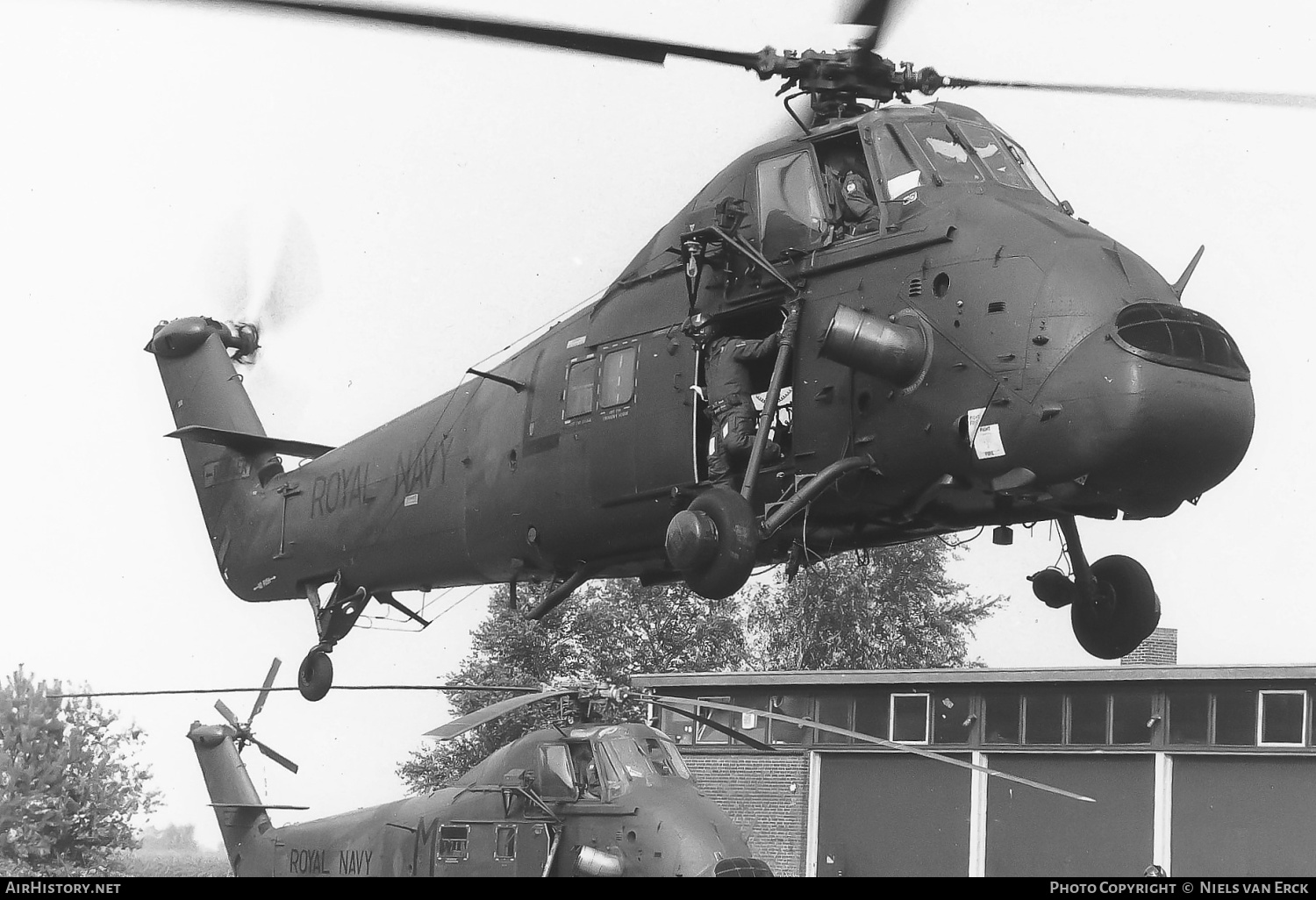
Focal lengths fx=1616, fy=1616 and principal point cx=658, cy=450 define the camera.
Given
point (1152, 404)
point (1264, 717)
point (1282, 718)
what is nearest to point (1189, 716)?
point (1264, 717)

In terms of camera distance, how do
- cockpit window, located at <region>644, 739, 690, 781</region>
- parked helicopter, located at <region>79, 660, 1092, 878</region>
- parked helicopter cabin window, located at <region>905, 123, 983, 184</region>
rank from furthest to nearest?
cockpit window, located at <region>644, 739, 690, 781</region> → parked helicopter, located at <region>79, 660, 1092, 878</region> → parked helicopter cabin window, located at <region>905, 123, 983, 184</region>

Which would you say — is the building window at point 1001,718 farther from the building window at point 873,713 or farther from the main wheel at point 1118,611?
the main wheel at point 1118,611

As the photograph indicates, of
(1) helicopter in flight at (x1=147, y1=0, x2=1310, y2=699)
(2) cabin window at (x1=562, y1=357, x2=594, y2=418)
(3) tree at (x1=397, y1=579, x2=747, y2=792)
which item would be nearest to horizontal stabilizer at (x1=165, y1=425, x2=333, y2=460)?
(1) helicopter in flight at (x1=147, y1=0, x2=1310, y2=699)

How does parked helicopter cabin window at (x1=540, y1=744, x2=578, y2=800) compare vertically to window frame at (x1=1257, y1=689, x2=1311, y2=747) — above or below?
below

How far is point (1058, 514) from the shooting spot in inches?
420

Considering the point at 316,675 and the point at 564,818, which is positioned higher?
the point at 316,675

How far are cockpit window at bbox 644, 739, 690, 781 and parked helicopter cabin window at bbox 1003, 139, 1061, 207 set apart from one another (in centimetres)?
809

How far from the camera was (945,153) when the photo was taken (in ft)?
36.4

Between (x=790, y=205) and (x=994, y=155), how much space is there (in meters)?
1.46

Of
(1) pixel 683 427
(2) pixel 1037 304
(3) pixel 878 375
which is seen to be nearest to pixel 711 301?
(1) pixel 683 427

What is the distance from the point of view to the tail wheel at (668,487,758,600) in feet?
34.2

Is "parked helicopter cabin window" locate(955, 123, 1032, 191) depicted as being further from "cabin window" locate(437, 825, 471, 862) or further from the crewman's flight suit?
"cabin window" locate(437, 825, 471, 862)

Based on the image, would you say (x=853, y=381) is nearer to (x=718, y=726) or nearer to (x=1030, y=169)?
(x=1030, y=169)

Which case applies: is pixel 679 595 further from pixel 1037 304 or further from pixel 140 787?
pixel 1037 304
